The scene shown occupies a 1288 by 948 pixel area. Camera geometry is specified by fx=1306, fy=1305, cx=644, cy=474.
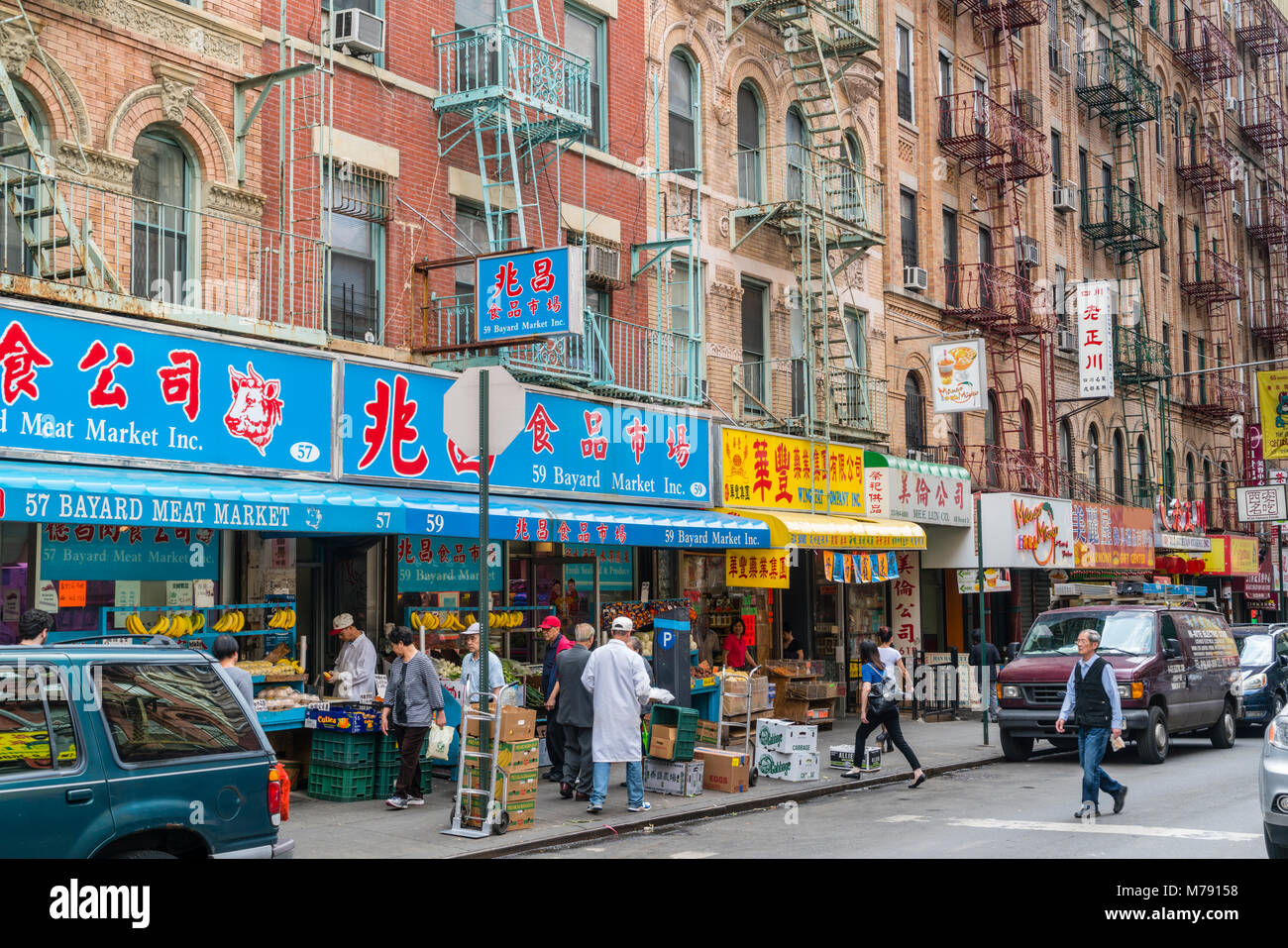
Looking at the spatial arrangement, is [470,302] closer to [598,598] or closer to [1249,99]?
[598,598]

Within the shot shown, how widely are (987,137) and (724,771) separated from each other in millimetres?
20279

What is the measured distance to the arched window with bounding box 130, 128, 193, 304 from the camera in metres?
13.1

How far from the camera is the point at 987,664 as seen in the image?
72.9 feet

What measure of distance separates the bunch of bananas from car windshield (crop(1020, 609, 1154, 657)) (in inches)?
420

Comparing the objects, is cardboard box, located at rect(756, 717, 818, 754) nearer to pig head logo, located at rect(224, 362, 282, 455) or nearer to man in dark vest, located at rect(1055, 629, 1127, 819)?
man in dark vest, located at rect(1055, 629, 1127, 819)

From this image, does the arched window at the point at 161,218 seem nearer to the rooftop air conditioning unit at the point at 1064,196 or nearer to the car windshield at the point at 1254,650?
the car windshield at the point at 1254,650

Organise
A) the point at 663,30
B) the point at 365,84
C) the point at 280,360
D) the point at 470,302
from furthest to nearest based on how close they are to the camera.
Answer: the point at 663,30 → the point at 470,302 → the point at 365,84 → the point at 280,360

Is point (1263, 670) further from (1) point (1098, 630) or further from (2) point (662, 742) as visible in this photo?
(2) point (662, 742)

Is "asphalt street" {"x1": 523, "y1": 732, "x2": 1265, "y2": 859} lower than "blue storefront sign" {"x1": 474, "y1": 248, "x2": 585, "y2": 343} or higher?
lower

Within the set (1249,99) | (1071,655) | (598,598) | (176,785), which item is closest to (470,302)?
(598,598)

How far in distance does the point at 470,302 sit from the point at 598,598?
4647 mm

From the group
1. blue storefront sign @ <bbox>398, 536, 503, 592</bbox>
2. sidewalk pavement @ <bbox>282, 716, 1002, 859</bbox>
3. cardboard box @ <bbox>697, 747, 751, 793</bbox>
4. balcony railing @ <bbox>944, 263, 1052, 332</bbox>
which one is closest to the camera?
sidewalk pavement @ <bbox>282, 716, 1002, 859</bbox>

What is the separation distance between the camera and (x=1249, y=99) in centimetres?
5075

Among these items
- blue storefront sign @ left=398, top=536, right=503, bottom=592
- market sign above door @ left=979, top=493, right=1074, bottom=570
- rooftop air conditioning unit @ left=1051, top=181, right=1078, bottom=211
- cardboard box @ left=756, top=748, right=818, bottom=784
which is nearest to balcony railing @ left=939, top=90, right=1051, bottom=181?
rooftop air conditioning unit @ left=1051, top=181, right=1078, bottom=211
